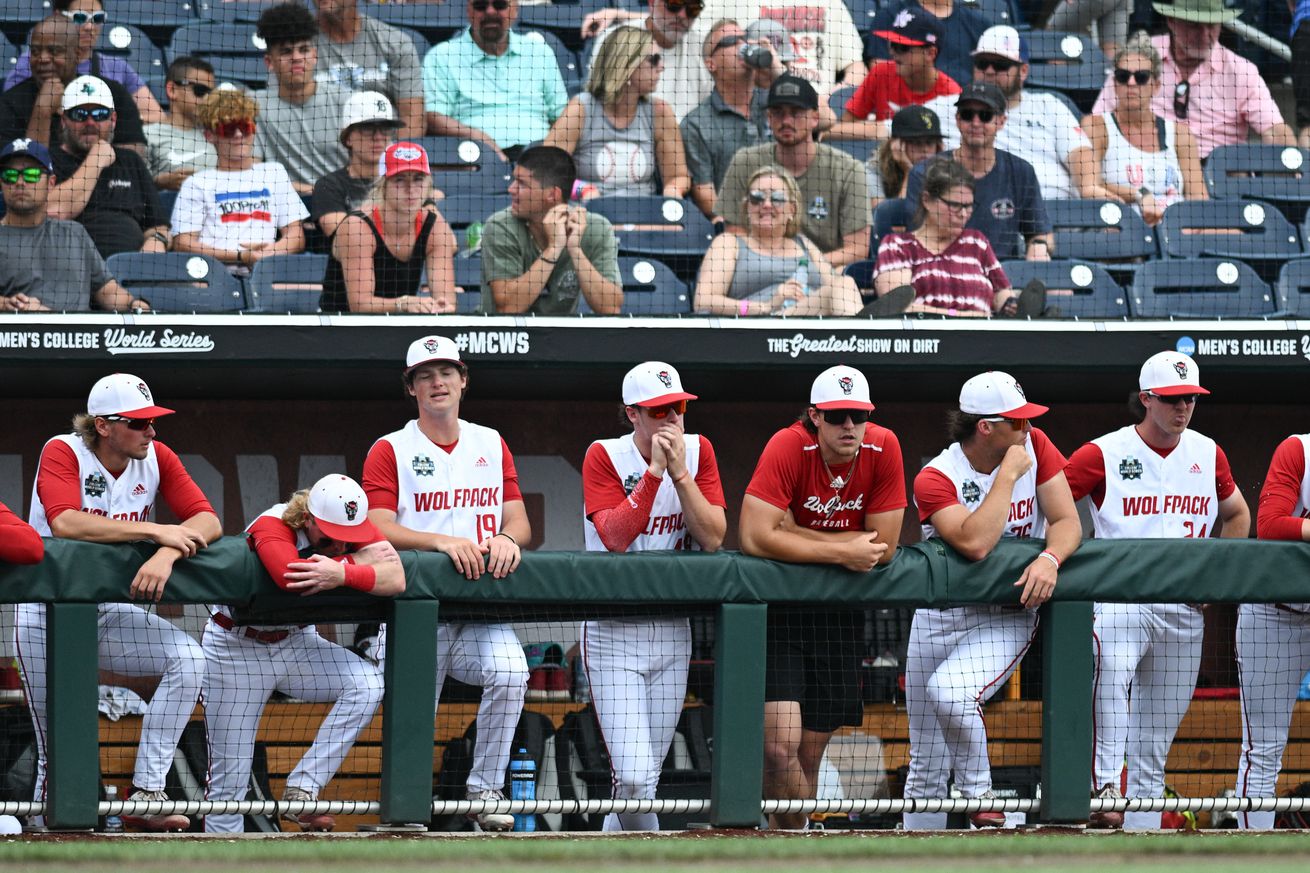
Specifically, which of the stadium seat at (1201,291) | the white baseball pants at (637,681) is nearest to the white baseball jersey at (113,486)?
the white baseball pants at (637,681)

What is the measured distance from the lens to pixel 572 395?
790cm

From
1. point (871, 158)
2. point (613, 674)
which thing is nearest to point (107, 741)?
point (613, 674)

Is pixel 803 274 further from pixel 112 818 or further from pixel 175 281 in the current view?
pixel 112 818

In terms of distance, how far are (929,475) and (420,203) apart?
2891mm

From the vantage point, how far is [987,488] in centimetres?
563

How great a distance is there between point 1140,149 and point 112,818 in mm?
6390

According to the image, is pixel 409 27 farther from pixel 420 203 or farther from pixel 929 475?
pixel 929 475

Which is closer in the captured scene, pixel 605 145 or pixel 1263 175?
pixel 605 145

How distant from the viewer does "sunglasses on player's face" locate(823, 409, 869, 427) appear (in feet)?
17.2

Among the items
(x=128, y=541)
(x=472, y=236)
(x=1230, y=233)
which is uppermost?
(x=1230, y=233)

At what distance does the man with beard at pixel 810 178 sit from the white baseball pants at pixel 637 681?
317 cm

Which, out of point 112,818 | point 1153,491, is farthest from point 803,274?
point 112,818

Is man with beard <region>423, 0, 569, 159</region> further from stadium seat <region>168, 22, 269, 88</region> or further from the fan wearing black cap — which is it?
the fan wearing black cap

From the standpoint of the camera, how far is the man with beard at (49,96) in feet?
26.6
